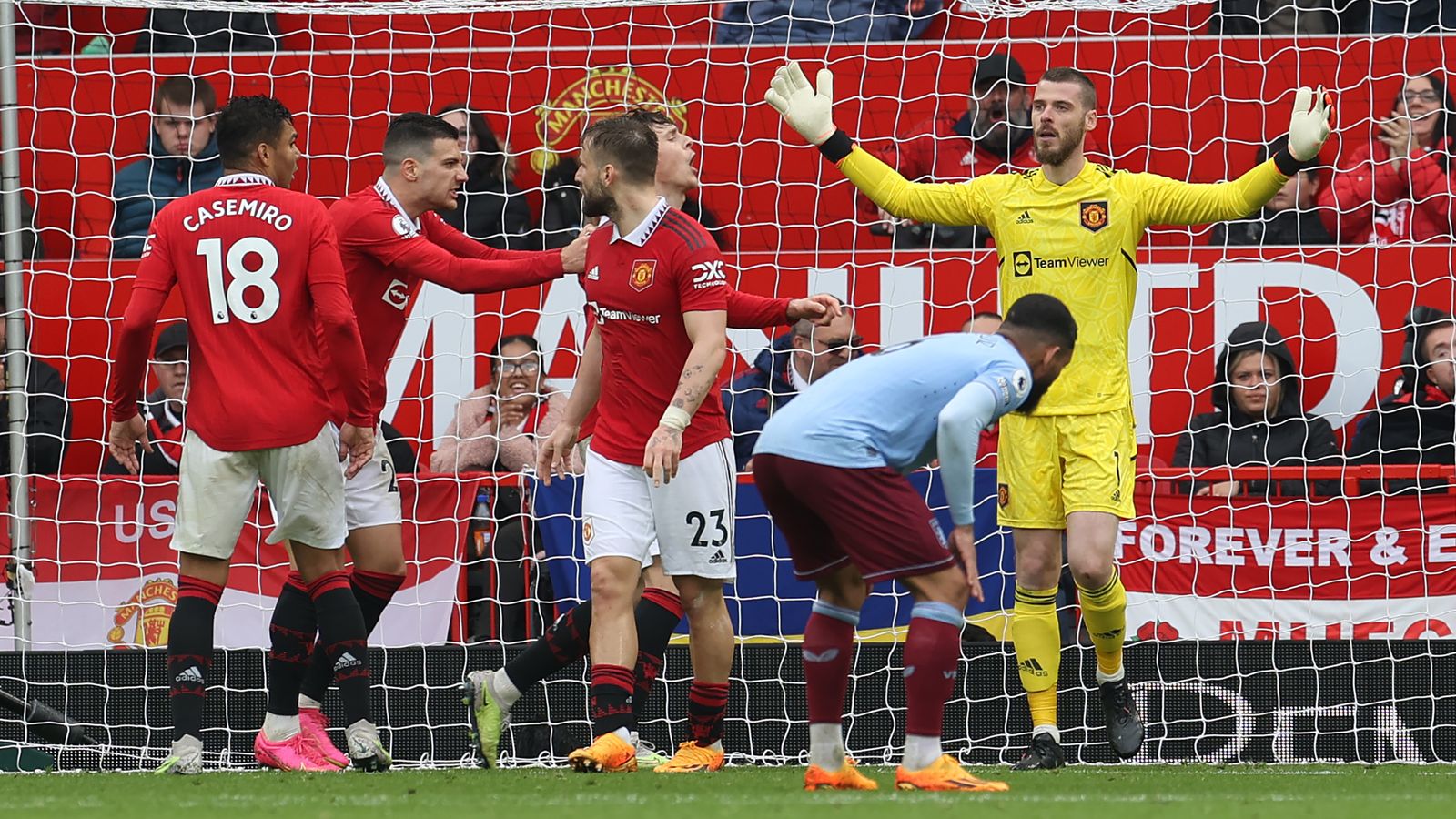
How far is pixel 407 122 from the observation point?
6.25 meters

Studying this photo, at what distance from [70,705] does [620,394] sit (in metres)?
2.98

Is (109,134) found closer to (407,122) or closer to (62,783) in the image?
(407,122)

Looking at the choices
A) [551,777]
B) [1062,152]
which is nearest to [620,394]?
[551,777]

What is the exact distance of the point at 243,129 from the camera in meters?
5.73

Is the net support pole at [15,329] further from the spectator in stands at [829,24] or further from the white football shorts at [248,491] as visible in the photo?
the spectator in stands at [829,24]

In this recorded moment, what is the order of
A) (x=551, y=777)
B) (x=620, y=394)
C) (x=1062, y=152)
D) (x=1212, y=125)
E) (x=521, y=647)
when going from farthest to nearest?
(x=1212, y=125) → (x=521, y=647) → (x=1062, y=152) → (x=620, y=394) → (x=551, y=777)

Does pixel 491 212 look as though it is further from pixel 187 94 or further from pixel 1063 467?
pixel 1063 467

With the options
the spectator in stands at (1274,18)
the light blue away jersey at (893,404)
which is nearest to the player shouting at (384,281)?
the light blue away jersey at (893,404)

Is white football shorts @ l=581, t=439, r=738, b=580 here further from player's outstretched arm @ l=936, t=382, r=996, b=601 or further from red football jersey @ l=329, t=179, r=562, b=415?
player's outstretched arm @ l=936, t=382, r=996, b=601

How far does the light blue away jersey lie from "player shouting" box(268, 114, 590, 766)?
4.69 ft

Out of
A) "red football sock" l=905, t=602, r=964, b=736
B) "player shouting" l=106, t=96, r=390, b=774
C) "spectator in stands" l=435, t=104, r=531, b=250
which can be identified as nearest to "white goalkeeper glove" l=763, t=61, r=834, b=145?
"player shouting" l=106, t=96, r=390, b=774

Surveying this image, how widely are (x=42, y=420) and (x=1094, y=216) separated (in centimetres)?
→ 495

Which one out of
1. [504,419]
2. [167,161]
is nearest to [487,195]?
[504,419]

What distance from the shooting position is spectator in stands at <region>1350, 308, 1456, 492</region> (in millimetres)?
8195
